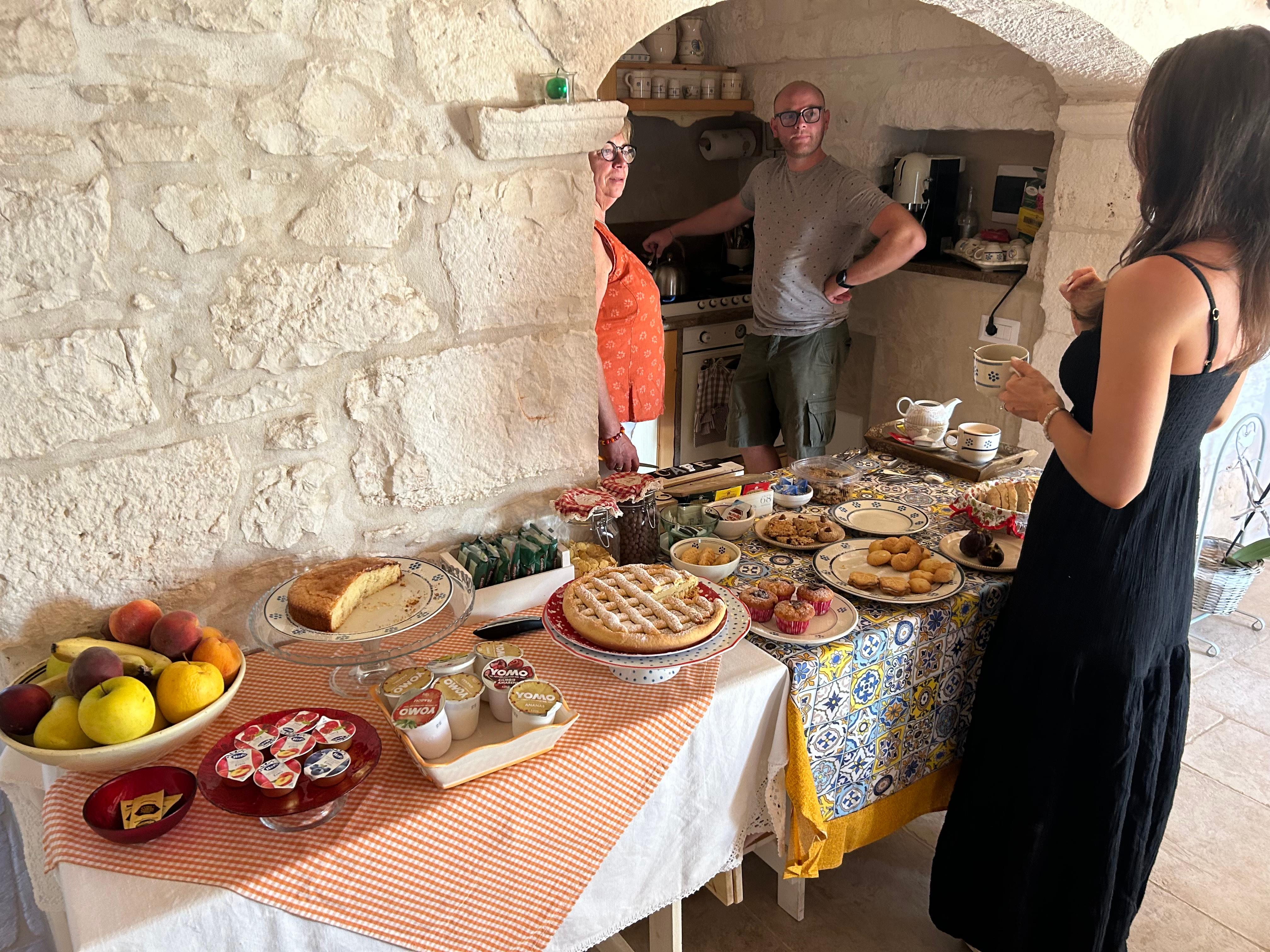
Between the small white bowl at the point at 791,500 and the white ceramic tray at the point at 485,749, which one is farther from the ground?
the small white bowl at the point at 791,500

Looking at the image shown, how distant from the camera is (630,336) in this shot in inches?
108

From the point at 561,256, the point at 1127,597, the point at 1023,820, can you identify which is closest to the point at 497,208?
the point at 561,256

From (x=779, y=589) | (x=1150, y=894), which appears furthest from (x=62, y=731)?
(x=1150, y=894)

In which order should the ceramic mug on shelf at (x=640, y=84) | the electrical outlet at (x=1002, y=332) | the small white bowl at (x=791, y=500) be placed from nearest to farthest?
the small white bowl at (x=791, y=500)
the electrical outlet at (x=1002, y=332)
the ceramic mug on shelf at (x=640, y=84)

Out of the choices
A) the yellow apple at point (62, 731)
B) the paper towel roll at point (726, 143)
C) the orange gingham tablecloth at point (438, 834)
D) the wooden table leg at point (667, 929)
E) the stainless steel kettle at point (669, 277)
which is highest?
the paper towel roll at point (726, 143)

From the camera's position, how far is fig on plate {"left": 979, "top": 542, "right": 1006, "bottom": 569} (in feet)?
6.37

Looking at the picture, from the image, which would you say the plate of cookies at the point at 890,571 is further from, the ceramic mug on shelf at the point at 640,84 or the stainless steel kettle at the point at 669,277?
the ceramic mug on shelf at the point at 640,84

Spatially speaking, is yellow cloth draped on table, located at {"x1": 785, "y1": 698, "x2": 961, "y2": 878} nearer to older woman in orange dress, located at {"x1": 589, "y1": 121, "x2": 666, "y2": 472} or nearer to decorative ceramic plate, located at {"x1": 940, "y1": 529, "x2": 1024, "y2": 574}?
decorative ceramic plate, located at {"x1": 940, "y1": 529, "x2": 1024, "y2": 574}

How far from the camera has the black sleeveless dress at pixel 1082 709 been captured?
158 centimetres

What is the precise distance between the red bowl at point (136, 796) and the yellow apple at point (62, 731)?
0.22 ft

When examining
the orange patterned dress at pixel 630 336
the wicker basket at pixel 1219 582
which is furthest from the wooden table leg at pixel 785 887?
the wicker basket at pixel 1219 582

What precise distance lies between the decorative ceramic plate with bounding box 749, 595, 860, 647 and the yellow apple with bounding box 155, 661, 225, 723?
90 centimetres

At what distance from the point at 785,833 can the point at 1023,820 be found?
0.48m

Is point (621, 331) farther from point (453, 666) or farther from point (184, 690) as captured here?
point (184, 690)
